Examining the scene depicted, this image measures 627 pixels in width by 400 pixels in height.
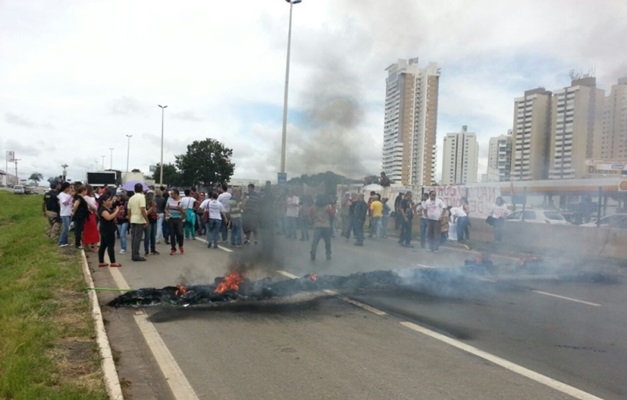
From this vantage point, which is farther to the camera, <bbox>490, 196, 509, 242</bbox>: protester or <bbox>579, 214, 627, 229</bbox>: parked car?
<bbox>490, 196, 509, 242</bbox>: protester

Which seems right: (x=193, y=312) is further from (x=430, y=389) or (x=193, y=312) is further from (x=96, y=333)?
(x=430, y=389)

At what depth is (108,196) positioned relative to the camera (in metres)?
10.2

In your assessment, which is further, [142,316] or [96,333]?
[142,316]

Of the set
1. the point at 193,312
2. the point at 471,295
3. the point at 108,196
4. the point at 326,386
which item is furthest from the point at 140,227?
the point at 326,386

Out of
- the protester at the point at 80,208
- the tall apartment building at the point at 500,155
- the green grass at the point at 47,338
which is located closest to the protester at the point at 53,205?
the protester at the point at 80,208

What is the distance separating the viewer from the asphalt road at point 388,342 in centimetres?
409

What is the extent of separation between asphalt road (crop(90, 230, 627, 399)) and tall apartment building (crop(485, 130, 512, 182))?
15.4ft

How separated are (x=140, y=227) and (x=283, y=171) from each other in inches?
183

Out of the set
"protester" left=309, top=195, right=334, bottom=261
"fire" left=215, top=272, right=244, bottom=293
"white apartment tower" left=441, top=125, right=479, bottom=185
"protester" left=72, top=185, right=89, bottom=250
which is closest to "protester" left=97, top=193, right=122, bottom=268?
"protester" left=72, top=185, right=89, bottom=250

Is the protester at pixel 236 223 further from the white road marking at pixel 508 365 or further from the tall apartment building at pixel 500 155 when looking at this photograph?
the white road marking at pixel 508 365

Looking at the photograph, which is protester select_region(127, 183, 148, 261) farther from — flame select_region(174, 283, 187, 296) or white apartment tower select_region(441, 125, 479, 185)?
white apartment tower select_region(441, 125, 479, 185)

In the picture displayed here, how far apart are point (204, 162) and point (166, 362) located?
4402cm

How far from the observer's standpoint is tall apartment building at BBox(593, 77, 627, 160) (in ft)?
28.9

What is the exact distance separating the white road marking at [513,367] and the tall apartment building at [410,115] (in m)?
5.71
